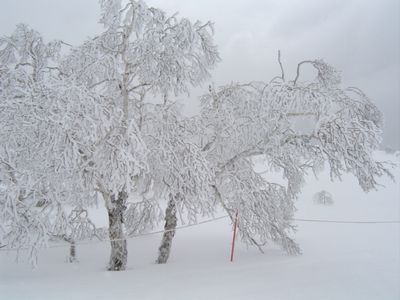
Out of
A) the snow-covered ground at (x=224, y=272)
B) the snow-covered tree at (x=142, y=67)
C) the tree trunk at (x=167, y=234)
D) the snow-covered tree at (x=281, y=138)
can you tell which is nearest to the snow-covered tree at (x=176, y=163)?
the snow-covered tree at (x=142, y=67)

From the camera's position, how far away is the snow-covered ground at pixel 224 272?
16.9 ft

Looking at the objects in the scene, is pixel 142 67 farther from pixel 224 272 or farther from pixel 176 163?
pixel 224 272

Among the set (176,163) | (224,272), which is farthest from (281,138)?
(224,272)

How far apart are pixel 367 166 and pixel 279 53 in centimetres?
255

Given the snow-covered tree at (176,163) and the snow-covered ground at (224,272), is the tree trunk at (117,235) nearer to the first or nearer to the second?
the snow-covered ground at (224,272)

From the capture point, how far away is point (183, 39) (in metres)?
6.29

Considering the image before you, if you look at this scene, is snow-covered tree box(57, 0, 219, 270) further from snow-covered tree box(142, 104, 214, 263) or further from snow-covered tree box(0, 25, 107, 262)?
snow-covered tree box(0, 25, 107, 262)

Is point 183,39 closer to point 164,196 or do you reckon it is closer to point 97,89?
point 97,89

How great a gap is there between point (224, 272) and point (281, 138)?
2749 mm

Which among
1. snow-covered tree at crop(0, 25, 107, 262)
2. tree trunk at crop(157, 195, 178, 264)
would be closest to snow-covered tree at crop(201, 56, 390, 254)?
tree trunk at crop(157, 195, 178, 264)

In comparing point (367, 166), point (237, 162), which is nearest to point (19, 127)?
point (237, 162)

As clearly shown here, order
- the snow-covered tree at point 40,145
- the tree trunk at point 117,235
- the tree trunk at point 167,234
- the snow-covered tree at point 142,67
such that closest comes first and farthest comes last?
the snow-covered tree at point 40,145
the snow-covered tree at point 142,67
the tree trunk at point 117,235
the tree trunk at point 167,234

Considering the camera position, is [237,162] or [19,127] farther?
[237,162]

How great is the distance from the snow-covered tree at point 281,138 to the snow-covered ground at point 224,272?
1195 millimetres
